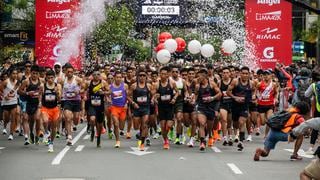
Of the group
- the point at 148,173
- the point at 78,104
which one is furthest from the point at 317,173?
the point at 78,104

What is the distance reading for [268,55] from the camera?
79.2 feet

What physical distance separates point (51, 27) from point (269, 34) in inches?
270

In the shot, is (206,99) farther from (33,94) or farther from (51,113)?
(33,94)

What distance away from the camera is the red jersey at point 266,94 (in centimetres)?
2028

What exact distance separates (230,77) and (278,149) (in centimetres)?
243

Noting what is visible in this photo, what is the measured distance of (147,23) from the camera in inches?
1681

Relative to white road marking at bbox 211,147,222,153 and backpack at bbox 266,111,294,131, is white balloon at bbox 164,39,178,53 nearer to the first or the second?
white road marking at bbox 211,147,222,153

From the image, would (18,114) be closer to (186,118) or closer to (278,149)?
(186,118)

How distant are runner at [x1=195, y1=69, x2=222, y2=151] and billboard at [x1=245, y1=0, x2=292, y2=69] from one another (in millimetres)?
6896

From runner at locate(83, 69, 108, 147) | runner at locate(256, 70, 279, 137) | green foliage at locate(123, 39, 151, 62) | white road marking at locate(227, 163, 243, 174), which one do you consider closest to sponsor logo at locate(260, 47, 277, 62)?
runner at locate(256, 70, 279, 137)

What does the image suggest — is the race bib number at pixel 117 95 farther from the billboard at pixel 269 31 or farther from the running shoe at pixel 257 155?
the billboard at pixel 269 31

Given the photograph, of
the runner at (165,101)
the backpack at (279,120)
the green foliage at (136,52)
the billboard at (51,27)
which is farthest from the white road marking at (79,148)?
the green foliage at (136,52)

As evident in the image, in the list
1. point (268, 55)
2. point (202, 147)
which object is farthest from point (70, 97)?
point (268, 55)

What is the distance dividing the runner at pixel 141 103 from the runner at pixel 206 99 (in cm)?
114
